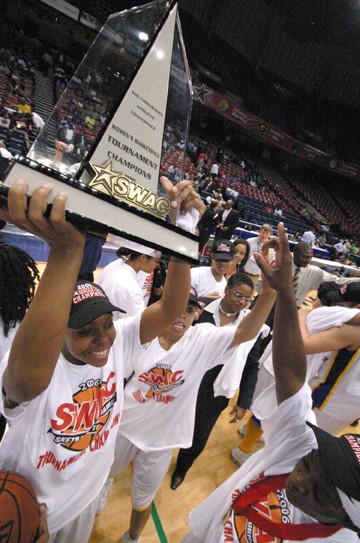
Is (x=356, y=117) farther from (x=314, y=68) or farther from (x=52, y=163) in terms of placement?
(x=52, y=163)

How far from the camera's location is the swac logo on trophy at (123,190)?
0.81 meters

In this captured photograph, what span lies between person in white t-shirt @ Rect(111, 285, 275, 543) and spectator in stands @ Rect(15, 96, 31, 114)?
1093 cm

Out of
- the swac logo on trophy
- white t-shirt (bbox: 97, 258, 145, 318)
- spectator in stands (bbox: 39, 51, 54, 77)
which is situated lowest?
white t-shirt (bbox: 97, 258, 145, 318)

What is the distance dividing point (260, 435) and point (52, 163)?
2785mm

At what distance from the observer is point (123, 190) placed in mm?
837

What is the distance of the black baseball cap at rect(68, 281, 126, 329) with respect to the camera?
1137mm

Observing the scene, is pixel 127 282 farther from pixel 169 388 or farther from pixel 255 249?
pixel 255 249

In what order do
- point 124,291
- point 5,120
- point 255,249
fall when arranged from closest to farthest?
point 124,291 < point 255,249 < point 5,120

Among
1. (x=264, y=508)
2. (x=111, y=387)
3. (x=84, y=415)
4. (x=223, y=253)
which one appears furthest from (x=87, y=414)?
(x=223, y=253)

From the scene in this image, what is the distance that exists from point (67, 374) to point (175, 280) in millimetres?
557

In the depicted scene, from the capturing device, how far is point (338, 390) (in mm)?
2072

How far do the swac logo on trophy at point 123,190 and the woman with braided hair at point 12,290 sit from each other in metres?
0.88

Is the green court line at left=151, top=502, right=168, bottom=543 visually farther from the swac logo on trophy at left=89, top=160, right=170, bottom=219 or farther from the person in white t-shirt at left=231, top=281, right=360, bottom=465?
the swac logo on trophy at left=89, top=160, right=170, bottom=219

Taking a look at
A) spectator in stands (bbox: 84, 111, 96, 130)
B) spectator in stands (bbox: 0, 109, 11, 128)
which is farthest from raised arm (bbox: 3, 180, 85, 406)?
spectator in stands (bbox: 0, 109, 11, 128)
